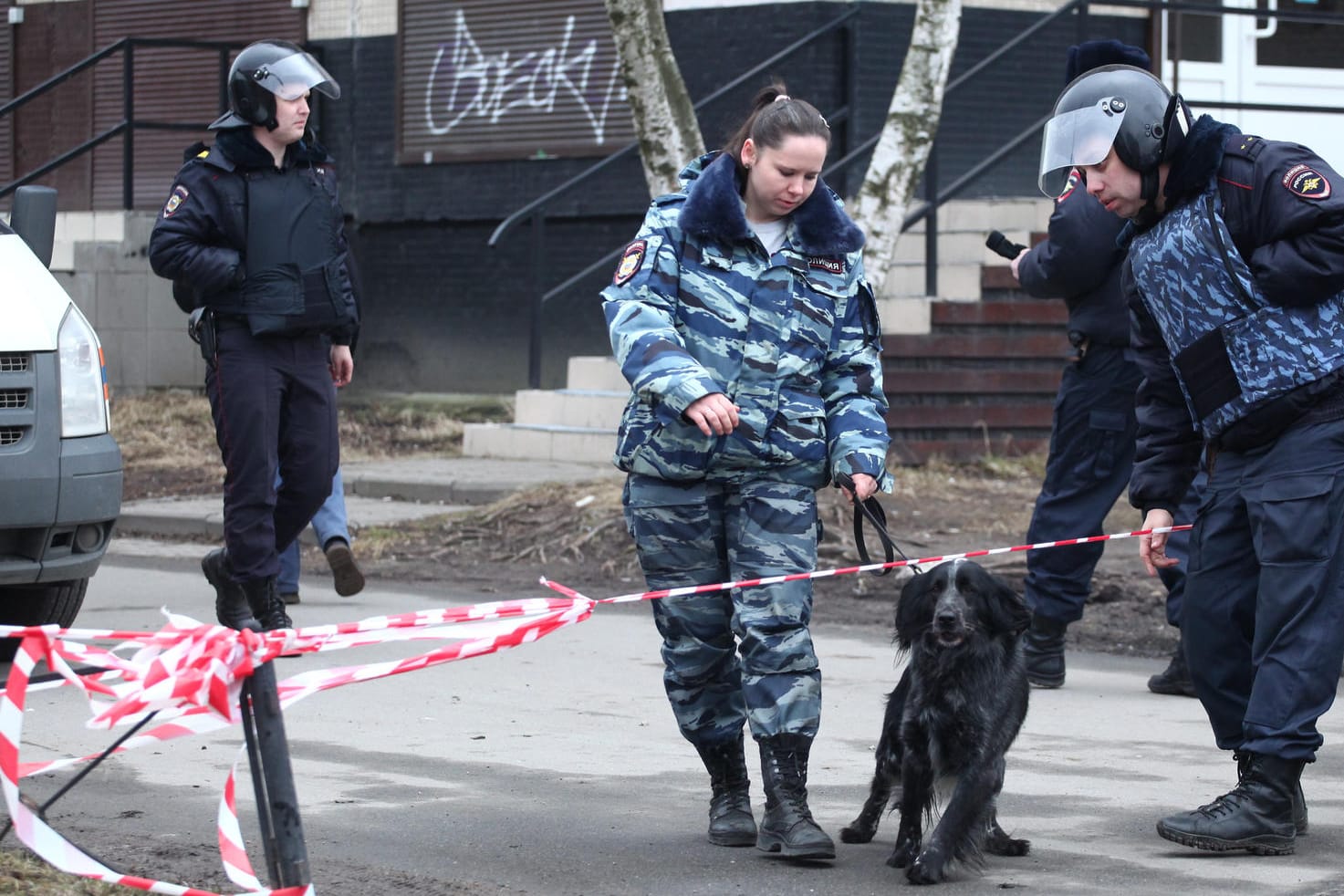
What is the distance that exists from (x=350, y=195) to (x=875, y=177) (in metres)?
7.37

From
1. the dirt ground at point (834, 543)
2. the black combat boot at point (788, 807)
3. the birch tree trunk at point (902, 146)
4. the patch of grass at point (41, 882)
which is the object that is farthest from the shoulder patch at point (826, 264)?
the birch tree trunk at point (902, 146)

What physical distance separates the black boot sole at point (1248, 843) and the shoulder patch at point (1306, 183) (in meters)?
1.56

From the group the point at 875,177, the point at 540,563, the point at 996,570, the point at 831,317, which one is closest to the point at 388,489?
the point at 540,563

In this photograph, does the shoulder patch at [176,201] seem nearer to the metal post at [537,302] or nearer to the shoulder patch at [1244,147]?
the shoulder patch at [1244,147]

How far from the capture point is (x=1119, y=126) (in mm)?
4711

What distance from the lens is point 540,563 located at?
980cm

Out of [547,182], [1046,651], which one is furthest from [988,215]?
[1046,651]

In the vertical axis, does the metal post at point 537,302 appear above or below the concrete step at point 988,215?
below

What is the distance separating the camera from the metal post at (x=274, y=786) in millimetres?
3449

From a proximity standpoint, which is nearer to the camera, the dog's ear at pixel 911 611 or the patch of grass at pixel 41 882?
the patch of grass at pixel 41 882

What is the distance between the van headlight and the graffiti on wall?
872cm

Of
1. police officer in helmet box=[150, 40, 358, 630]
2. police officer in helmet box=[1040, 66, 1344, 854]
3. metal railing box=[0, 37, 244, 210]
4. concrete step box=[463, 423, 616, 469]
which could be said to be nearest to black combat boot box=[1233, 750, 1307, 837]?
police officer in helmet box=[1040, 66, 1344, 854]

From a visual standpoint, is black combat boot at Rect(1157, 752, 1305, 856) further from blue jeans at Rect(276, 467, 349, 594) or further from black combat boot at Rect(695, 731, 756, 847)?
blue jeans at Rect(276, 467, 349, 594)

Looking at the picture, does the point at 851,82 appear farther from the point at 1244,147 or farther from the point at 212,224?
the point at 1244,147
